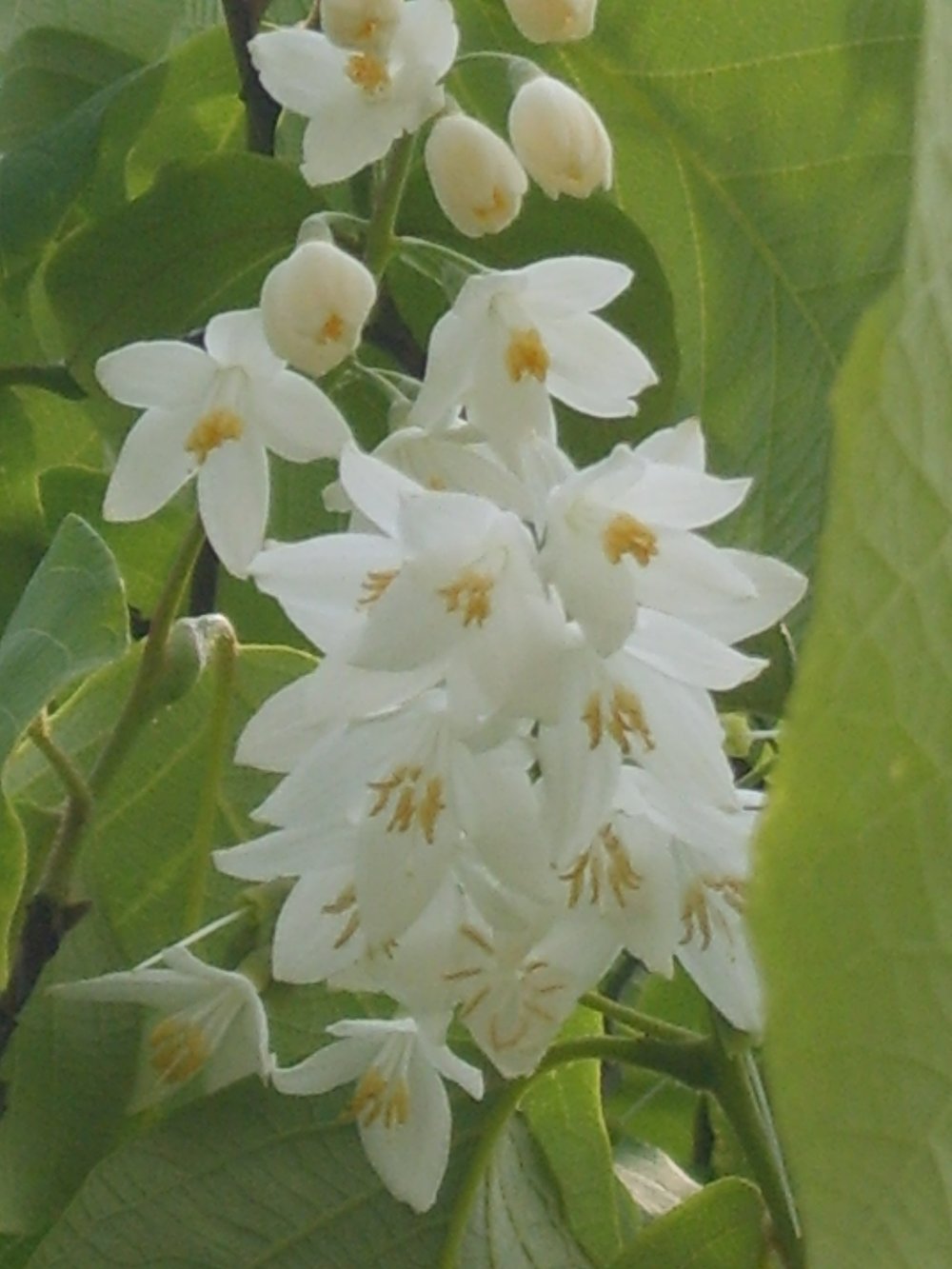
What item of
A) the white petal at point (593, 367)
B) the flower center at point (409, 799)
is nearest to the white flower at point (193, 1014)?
the flower center at point (409, 799)

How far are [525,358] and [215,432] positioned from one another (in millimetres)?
132

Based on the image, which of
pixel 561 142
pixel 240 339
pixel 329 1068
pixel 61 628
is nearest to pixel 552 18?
pixel 561 142

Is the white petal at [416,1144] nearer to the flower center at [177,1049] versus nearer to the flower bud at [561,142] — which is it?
the flower center at [177,1049]

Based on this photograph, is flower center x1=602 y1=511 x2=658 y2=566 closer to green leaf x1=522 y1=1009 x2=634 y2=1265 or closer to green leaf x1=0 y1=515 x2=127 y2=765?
green leaf x1=0 y1=515 x2=127 y2=765

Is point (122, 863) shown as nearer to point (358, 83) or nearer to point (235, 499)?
point (235, 499)

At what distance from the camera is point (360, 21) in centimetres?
59

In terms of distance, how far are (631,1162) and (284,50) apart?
0.57 metres

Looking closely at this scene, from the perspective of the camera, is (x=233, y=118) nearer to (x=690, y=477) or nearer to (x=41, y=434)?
(x=41, y=434)

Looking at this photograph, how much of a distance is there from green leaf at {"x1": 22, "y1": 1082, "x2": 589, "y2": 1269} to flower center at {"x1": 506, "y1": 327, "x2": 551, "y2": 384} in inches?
11.2

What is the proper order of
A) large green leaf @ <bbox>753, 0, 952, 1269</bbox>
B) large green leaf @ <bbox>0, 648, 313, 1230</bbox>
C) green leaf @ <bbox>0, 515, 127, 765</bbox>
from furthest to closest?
large green leaf @ <bbox>0, 648, 313, 1230</bbox>, green leaf @ <bbox>0, 515, 127, 765</bbox>, large green leaf @ <bbox>753, 0, 952, 1269</bbox>

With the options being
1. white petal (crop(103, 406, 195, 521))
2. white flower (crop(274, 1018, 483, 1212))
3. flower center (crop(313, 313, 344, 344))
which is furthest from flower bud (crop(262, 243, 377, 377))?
white flower (crop(274, 1018, 483, 1212))

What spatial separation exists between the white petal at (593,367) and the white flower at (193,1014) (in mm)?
221

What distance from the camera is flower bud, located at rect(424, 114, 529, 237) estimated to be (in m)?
0.61

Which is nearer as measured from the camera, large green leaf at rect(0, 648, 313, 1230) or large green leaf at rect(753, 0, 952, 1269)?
large green leaf at rect(753, 0, 952, 1269)
